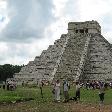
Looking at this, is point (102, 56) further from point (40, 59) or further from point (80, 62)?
point (40, 59)

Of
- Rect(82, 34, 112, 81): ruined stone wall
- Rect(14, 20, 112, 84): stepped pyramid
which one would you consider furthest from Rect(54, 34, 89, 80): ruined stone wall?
Rect(82, 34, 112, 81): ruined stone wall

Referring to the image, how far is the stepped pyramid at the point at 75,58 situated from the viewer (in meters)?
60.4

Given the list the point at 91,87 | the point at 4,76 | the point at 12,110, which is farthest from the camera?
the point at 4,76

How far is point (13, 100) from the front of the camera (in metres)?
30.3

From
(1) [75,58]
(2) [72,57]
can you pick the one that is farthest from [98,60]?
(2) [72,57]

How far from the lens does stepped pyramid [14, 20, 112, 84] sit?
198 feet

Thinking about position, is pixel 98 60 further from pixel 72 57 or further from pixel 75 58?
pixel 72 57

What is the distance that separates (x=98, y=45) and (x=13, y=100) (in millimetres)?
37026

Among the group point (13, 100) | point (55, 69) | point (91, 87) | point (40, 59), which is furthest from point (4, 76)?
point (13, 100)

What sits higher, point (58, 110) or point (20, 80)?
point (20, 80)

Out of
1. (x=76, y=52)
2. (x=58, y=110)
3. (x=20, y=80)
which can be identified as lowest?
(x=58, y=110)

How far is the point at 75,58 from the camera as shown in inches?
2509

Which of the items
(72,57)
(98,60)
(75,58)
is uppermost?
(72,57)

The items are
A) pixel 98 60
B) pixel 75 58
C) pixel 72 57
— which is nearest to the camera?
pixel 98 60
